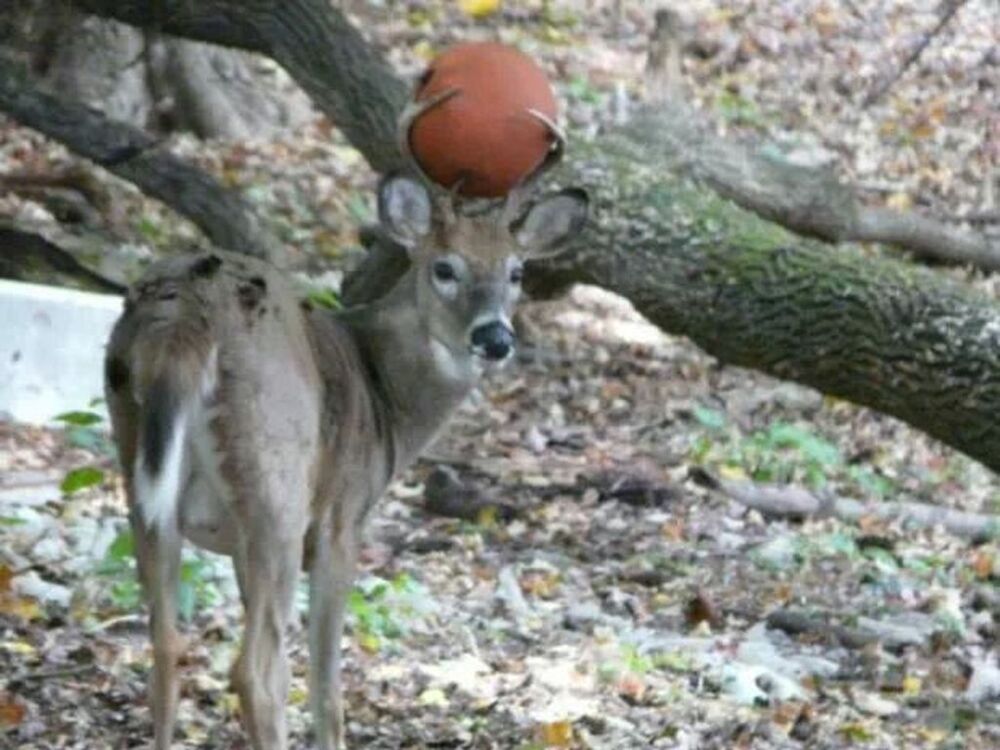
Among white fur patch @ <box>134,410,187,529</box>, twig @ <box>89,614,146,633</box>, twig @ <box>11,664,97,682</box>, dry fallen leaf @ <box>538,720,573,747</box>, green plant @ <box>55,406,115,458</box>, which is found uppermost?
white fur patch @ <box>134,410,187,529</box>

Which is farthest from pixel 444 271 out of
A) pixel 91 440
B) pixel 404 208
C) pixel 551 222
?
pixel 91 440

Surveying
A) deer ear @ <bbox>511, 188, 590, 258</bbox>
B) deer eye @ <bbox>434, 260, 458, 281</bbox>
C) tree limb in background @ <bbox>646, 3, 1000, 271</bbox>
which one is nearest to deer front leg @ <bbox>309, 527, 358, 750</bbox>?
deer eye @ <bbox>434, 260, 458, 281</bbox>

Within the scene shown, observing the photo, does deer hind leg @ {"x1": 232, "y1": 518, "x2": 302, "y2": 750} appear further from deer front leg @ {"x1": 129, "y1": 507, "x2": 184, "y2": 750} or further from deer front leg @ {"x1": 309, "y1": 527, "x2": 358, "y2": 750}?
deer front leg @ {"x1": 309, "y1": 527, "x2": 358, "y2": 750}

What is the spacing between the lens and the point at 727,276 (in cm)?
912

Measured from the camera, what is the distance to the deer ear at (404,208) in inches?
273

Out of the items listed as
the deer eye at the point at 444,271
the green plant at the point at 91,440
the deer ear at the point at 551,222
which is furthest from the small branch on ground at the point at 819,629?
the green plant at the point at 91,440

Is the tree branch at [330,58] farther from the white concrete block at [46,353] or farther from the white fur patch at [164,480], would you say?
the white fur patch at [164,480]

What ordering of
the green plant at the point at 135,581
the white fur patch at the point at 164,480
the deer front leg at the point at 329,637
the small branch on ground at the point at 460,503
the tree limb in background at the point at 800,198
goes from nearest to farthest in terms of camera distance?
the white fur patch at the point at 164,480, the deer front leg at the point at 329,637, the green plant at the point at 135,581, the small branch on ground at the point at 460,503, the tree limb in background at the point at 800,198

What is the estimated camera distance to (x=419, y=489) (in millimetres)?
9320

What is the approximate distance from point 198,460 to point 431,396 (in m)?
1.29

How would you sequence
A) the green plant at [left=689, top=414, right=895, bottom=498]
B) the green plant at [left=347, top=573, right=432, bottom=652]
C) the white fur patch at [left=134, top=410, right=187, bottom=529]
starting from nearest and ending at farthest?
1. the white fur patch at [left=134, top=410, right=187, bottom=529]
2. the green plant at [left=347, top=573, right=432, bottom=652]
3. the green plant at [left=689, top=414, right=895, bottom=498]

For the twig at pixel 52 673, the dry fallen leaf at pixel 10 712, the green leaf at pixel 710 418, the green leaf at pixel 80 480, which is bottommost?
the green leaf at pixel 710 418

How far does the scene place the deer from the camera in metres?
5.57

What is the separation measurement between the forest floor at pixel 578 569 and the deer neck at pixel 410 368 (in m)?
0.77
